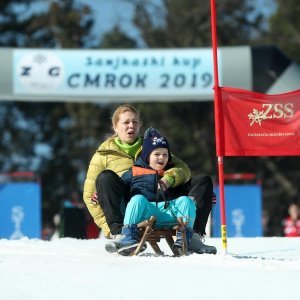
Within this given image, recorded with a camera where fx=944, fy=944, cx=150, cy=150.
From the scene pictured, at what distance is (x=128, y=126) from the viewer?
7418mm

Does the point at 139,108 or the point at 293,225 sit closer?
the point at 293,225

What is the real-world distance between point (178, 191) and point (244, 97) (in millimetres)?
987

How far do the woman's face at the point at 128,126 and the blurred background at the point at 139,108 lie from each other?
23.0 m

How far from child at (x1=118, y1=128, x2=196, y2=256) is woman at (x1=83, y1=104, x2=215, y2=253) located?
8cm

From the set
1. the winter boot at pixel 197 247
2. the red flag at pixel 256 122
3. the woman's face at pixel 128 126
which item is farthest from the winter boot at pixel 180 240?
the woman's face at pixel 128 126

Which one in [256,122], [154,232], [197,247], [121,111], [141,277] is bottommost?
[141,277]

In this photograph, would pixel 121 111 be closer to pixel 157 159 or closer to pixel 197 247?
pixel 157 159

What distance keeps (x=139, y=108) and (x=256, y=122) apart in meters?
27.5

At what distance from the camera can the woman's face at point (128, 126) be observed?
741cm

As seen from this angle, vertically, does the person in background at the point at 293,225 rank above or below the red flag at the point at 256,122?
below

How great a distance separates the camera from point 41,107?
136 feet

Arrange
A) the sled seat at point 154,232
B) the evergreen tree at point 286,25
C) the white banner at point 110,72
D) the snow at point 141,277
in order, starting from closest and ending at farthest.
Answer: the snow at point 141,277 < the sled seat at point 154,232 < the white banner at point 110,72 < the evergreen tree at point 286,25

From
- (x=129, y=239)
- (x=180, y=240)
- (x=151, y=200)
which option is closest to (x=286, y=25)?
(x=151, y=200)

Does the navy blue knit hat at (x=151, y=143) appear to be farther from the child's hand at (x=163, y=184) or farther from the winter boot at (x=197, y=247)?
the winter boot at (x=197, y=247)
